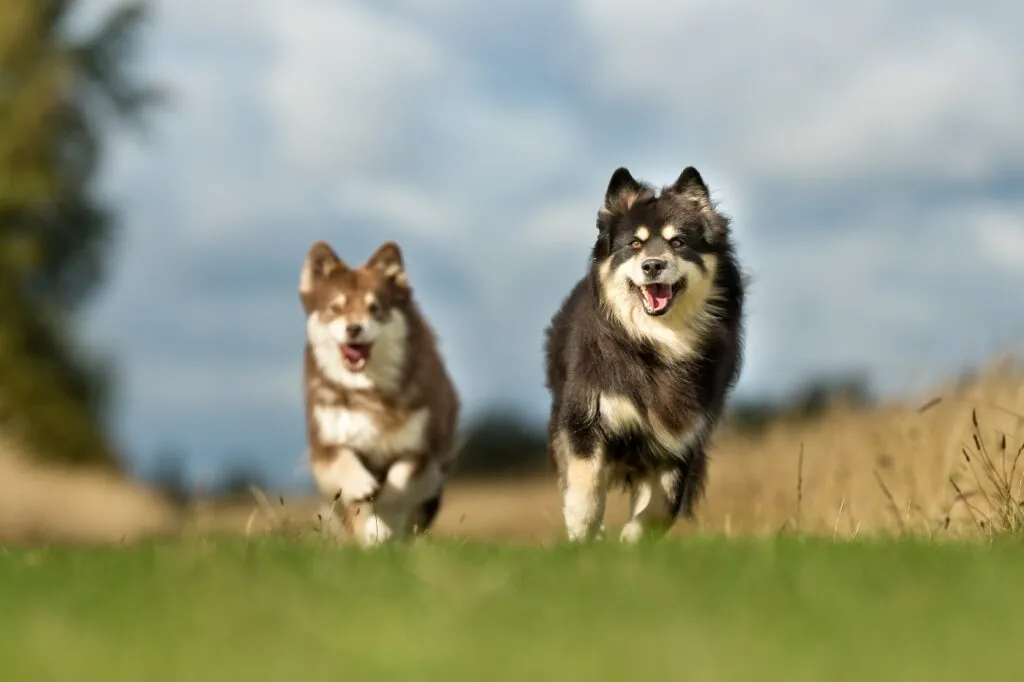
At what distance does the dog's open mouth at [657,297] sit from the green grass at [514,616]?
7.89 feet

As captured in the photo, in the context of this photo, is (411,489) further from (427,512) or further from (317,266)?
(317,266)

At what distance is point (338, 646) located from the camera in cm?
350

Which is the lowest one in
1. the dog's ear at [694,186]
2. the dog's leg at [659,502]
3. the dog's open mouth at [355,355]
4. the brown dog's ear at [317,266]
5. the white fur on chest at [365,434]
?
the dog's leg at [659,502]

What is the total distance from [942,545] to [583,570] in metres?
1.90

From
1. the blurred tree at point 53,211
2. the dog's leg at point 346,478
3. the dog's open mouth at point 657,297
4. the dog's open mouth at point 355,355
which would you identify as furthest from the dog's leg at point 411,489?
the blurred tree at point 53,211

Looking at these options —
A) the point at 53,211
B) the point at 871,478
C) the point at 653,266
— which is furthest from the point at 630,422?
the point at 53,211

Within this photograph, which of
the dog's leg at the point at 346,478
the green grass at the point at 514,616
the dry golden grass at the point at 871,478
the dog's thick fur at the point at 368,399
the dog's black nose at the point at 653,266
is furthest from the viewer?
the dog's thick fur at the point at 368,399

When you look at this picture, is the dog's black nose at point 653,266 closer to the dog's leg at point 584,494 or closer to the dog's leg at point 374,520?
the dog's leg at point 584,494

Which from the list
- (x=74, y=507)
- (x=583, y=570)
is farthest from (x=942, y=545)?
(x=74, y=507)

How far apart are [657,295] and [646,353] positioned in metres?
0.37

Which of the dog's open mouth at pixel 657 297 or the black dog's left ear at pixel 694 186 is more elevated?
the black dog's left ear at pixel 694 186

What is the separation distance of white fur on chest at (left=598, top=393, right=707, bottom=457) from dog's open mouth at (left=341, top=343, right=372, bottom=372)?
7.28 feet

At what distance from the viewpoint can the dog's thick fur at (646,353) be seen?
7.42 metres

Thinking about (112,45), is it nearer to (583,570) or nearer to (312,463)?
(312,463)
